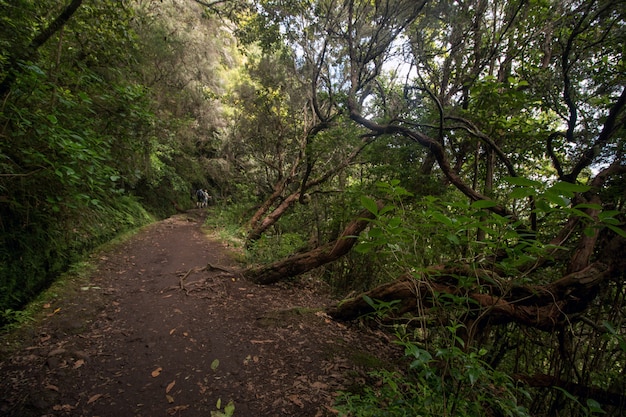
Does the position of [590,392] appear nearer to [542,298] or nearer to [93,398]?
[542,298]

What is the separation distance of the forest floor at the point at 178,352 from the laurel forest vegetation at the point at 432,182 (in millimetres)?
463

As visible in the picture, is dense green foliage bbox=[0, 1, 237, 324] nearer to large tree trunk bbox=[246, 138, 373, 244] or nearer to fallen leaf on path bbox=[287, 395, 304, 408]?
fallen leaf on path bbox=[287, 395, 304, 408]

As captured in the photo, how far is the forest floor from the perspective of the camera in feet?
8.26

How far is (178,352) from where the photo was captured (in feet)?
10.7

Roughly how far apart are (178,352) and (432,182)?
4.60 m

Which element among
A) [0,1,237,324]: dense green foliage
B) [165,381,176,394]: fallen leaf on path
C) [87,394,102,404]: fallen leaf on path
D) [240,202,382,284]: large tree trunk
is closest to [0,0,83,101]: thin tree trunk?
[0,1,237,324]: dense green foliage

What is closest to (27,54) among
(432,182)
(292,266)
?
(292,266)

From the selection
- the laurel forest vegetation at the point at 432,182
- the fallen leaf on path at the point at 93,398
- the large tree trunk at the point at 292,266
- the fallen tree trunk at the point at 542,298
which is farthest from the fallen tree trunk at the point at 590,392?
the fallen leaf on path at the point at 93,398

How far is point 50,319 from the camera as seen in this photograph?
139 inches

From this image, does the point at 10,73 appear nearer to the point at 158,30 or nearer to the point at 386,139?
the point at 386,139

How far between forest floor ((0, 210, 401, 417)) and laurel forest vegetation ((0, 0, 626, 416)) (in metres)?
0.46

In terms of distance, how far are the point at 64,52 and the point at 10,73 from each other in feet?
6.13

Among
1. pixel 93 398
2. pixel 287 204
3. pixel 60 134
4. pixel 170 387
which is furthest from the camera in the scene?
pixel 287 204

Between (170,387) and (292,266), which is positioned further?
(292,266)
